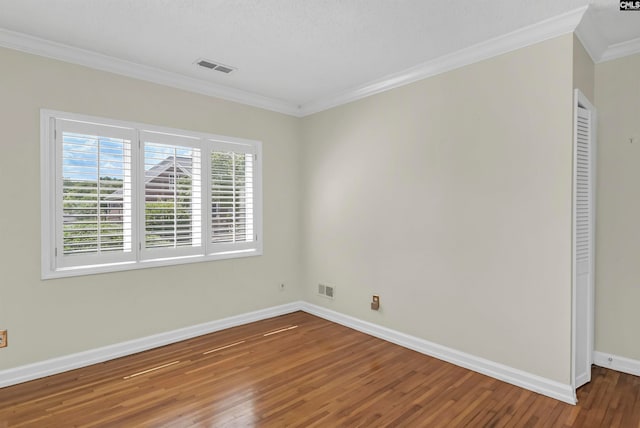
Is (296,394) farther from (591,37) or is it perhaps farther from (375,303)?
(591,37)

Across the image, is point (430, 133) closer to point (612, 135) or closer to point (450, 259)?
point (450, 259)

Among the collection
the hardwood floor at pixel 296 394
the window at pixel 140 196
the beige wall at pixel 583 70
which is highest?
the beige wall at pixel 583 70

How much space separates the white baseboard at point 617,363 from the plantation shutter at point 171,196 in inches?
154

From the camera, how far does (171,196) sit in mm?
3617

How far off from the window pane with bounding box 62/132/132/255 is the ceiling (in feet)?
2.51

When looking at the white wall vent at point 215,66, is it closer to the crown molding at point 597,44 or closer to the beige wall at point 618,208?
the crown molding at point 597,44

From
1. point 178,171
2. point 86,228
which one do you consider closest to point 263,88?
point 178,171

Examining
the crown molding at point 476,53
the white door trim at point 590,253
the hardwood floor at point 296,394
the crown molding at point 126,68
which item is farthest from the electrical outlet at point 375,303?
the crown molding at point 126,68

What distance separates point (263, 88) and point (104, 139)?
172 centimetres

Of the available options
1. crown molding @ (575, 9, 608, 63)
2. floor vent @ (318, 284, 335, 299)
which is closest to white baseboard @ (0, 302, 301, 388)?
floor vent @ (318, 284, 335, 299)

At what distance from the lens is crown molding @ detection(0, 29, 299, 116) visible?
279 centimetres

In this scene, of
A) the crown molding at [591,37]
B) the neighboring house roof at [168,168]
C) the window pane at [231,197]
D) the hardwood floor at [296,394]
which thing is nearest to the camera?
the hardwood floor at [296,394]

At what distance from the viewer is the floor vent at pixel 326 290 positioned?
4.35 meters

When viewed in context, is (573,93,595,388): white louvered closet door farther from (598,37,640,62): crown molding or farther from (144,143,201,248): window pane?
(144,143,201,248): window pane
